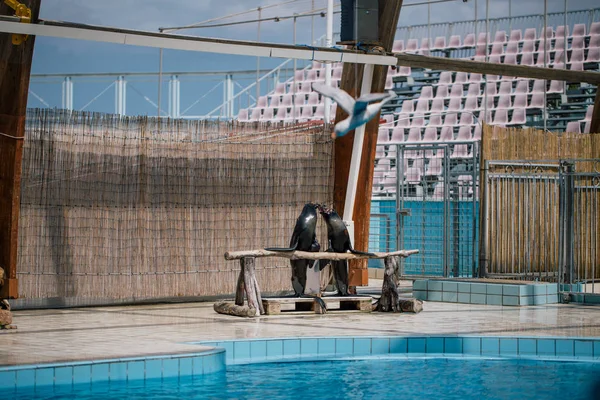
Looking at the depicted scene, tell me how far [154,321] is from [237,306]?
896 mm

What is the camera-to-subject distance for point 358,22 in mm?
10195

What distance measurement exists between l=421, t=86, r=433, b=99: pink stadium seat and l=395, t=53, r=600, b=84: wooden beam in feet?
40.0

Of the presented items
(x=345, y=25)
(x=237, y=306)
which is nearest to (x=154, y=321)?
(x=237, y=306)

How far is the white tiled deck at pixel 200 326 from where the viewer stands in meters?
6.05

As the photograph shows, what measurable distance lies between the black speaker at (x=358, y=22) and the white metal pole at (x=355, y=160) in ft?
1.37

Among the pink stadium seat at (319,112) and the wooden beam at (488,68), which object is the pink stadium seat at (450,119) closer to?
the pink stadium seat at (319,112)

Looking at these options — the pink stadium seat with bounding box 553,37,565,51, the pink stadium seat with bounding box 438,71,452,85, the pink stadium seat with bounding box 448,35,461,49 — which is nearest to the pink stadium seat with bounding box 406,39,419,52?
the pink stadium seat with bounding box 448,35,461,49

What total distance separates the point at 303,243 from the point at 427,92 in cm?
1709

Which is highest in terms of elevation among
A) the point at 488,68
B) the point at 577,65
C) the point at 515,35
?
the point at 515,35

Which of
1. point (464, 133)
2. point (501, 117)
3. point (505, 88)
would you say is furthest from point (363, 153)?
point (505, 88)

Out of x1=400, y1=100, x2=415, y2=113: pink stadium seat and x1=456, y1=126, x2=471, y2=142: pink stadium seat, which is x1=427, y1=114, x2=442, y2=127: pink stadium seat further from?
x1=456, y1=126, x2=471, y2=142: pink stadium seat

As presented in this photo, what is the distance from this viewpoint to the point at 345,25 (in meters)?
10.2

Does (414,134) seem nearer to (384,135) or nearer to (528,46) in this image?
(384,135)

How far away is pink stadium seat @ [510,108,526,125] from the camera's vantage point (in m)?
22.0
